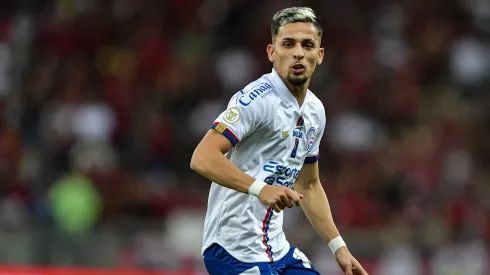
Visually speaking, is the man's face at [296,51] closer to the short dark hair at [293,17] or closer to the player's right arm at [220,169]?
the short dark hair at [293,17]

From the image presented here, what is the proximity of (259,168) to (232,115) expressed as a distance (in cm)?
40

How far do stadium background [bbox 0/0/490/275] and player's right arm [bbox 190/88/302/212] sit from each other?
596 centimetres

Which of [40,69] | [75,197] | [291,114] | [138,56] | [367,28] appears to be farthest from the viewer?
[367,28]

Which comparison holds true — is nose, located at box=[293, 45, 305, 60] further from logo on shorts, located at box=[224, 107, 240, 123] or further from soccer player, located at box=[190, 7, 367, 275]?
logo on shorts, located at box=[224, 107, 240, 123]

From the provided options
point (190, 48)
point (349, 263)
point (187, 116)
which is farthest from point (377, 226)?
point (349, 263)

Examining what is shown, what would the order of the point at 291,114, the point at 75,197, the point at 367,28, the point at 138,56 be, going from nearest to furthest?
the point at 291,114, the point at 75,197, the point at 138,56, the point at 367,28

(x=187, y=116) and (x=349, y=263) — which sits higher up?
(x=187, y=116)

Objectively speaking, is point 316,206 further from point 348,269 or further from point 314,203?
point 348,269

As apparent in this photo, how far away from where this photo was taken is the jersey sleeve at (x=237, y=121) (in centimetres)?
497

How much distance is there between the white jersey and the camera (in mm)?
5242

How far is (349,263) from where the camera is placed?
5.68 metres

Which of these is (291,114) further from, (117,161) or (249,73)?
(249,73)

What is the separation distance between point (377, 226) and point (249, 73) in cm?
346

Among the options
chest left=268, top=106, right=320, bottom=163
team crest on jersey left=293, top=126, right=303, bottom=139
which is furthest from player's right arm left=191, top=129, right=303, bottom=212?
team crest on jersey left=293, top=126, right=303, bottom=139
